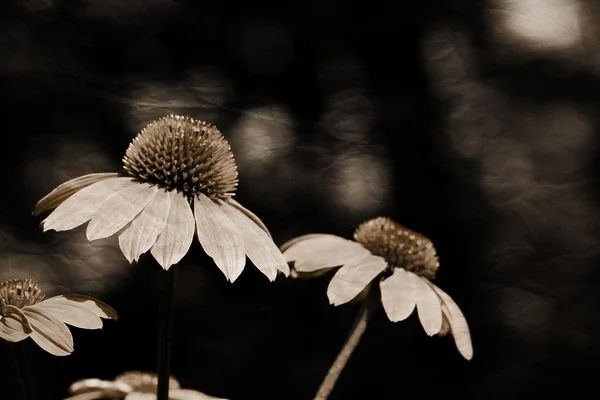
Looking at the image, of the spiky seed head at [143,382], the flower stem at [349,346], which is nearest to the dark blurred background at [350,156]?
the spiky seed head at [143,382]

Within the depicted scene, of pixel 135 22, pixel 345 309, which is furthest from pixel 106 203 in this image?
pixel 345 309

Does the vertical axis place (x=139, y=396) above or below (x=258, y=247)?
below

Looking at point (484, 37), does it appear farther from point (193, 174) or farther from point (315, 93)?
point (193, 174)

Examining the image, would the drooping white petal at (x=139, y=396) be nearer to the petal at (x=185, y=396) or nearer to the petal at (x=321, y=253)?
the petal at (x=185, y=396)

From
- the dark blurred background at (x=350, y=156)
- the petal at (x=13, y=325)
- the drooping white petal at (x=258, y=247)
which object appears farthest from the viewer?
the dark blurred background at (x=350, y=156)

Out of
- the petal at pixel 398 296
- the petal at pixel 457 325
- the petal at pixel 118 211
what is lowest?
the petal at pixel 457 325

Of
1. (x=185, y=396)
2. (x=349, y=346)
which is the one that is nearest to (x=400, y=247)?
(x=349, y=346)

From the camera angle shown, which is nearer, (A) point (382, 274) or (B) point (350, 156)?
(A) point (382, 274)

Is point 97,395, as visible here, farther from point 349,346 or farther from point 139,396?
point 349,346

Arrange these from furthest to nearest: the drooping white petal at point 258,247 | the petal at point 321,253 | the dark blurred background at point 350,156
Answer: the dark blurred background at point 350,156 → the petal at point 321,253 → the drooping white petal at point 258,247
